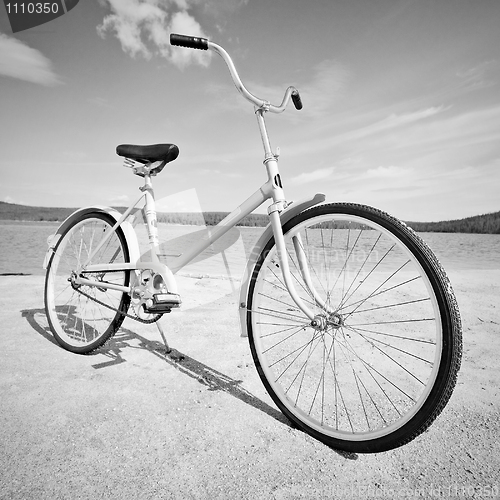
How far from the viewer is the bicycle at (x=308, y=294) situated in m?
1.43

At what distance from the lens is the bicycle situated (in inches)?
56.3

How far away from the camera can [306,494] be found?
1273mm

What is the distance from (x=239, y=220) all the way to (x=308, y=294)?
0.66m

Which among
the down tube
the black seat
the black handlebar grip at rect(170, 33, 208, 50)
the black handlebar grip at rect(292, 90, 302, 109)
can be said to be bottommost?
the down tube

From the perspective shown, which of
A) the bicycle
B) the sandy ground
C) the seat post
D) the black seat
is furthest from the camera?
the seat post

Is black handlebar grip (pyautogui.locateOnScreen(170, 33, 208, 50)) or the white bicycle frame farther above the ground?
black handlebar grip (pyautogui.locateOnScreen(170, 33, 208, 50))

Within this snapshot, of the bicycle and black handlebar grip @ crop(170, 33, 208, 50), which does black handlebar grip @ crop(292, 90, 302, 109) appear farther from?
black handlebar grip @ crop(170, 33, 208, 50)

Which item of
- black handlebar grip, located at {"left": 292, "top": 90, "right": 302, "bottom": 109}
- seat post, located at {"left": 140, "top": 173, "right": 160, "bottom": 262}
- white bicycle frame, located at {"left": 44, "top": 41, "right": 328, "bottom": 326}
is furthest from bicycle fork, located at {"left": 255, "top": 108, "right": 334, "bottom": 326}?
seat post, located at {"left": 140, "top": 173, "right": 160, "bottom": 262}

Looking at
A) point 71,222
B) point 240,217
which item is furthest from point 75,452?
point 71,222

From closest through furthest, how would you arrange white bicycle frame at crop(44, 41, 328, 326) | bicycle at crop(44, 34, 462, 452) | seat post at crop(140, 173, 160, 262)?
1. bicycle at crop(44, 34, 462, 452)
2. white bicycle frame at crop(44, 41, 328, 326)
3. seat post at crop(140, 173, 160, 262)

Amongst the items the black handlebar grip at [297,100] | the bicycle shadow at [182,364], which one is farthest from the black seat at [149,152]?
the bicycle shadow at [182,364]

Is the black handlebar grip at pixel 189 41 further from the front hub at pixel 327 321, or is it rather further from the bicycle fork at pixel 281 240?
the front hub at pixel 327 321

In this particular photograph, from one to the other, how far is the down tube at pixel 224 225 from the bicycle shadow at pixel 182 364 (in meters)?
0.71

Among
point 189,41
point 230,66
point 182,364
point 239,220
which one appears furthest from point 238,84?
point 182,364
